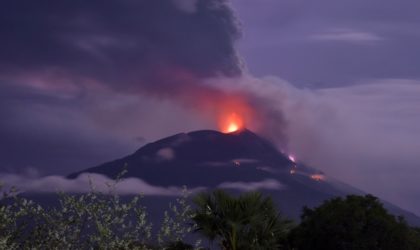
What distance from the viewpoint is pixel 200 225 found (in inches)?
1166

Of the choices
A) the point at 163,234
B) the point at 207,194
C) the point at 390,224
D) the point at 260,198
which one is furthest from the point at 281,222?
the point at 390,224

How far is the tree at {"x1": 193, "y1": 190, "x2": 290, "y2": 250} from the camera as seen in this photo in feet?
94.8

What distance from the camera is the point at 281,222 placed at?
30672 mm

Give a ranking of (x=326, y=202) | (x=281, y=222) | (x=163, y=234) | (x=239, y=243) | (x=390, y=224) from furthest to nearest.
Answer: (x=326, y=202)
(x=390, y=224)
(x=281, y=222)
(x=239, y=243)
(x=163, y=234)

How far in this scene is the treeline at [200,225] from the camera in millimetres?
15406

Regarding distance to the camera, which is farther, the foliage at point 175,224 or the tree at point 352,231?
the tree at point 352,231

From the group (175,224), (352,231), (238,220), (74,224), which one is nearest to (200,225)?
(238,220)

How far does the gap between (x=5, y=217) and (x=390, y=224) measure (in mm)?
42908

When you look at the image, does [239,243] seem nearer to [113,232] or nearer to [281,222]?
[281,222]

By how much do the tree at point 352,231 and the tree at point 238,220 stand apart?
23.0 meters

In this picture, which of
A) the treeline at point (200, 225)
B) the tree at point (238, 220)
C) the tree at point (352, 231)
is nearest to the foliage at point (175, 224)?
the treeline at point (200, 225)

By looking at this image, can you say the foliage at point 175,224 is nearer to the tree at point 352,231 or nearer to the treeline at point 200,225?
the treeline at point 200,225

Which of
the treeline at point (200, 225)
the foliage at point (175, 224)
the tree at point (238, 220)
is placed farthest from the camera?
the tree at point (238, 220)

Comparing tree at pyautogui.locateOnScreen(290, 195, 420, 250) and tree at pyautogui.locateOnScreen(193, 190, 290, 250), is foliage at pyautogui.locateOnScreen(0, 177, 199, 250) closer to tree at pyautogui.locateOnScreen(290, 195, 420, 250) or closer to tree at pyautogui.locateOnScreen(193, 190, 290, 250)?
tree at pyautogui.locateOnScreen(193, 190, 290, 250)
